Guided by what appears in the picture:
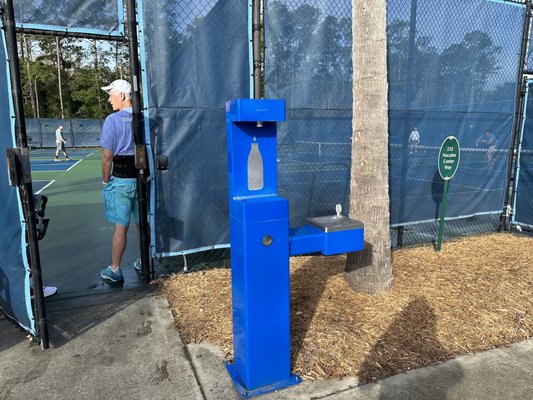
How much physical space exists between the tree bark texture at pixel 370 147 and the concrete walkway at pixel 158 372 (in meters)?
1.10

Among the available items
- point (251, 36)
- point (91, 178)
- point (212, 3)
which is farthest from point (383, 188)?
point (91, 178)

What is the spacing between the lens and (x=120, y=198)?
166 inches

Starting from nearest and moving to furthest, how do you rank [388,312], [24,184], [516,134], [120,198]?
[24,184], [388,312], [120,198], [516,134]

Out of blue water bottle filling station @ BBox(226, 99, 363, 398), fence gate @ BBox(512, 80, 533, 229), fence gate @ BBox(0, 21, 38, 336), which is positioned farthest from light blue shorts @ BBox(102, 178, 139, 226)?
fence gate @ BBox(512, 80, 533, 229)

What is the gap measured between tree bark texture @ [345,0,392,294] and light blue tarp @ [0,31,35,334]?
2.81m

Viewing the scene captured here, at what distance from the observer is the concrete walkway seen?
2582 mm

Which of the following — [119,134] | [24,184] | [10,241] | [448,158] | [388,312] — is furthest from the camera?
[448,158]

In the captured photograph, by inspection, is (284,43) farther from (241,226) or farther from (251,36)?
(241,226)

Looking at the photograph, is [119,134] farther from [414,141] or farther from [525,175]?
[525,175]

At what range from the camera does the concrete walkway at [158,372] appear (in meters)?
2.58

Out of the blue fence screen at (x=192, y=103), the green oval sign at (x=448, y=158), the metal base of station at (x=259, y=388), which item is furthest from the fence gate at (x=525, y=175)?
the metal base of station at (x=259, y=388)

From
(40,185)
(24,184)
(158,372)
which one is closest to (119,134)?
(24,184)

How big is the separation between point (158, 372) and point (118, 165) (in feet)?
7.29

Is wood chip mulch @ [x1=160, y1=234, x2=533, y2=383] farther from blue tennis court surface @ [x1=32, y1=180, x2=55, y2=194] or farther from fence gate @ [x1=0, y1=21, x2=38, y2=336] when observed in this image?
blue tennis court surface @ [x1=32, y1=180, x2=55, y2=194]
